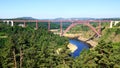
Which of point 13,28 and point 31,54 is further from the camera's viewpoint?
point 13,28

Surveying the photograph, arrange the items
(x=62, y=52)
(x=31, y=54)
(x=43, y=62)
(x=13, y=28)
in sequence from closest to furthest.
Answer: (x=62, y=52), (x=43, y=62), (x=31, y=54), (x=13, y=28)

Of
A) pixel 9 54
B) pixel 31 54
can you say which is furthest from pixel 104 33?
pixel 9 54

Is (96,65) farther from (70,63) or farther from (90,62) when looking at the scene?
(70,63)

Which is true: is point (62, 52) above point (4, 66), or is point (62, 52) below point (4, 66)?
above

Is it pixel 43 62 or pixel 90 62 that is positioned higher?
pixel 90 62

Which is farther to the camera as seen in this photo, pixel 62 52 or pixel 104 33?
pixel 104 33

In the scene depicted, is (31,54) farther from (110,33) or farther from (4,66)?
(110,33)

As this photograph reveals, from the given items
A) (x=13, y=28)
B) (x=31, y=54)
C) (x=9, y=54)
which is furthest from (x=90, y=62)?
(x=13, y=28)

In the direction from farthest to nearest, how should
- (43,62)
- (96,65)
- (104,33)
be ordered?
(104,33), (43,62), (96,65)

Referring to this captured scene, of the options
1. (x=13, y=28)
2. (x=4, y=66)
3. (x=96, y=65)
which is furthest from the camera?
(x=13, y=28)

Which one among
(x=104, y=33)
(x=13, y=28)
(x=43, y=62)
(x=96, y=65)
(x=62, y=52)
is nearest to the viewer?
A: (x=96, y=65)
